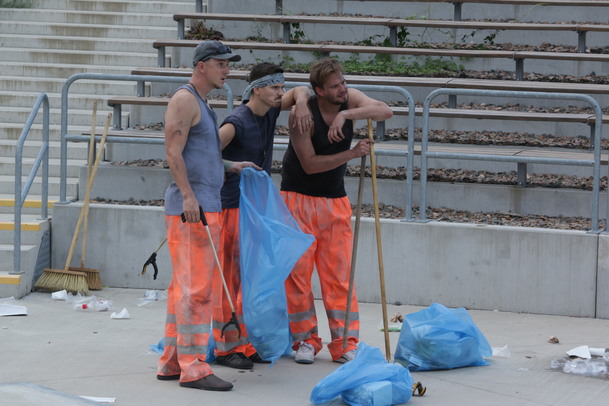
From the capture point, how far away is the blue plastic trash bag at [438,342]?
21.1 ft

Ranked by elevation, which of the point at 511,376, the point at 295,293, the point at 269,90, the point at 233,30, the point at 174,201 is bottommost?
the point at 511,376

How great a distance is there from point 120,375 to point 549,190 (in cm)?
433

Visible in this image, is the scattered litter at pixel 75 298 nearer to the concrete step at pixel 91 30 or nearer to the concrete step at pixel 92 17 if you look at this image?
the concrete step at pixel 91 30

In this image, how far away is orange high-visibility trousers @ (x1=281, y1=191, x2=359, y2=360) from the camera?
662cm

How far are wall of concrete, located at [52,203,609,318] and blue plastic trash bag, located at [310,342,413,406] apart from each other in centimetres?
261

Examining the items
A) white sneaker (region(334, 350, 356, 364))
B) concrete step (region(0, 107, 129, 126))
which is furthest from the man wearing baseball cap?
concrete step (region(0, 107, 129, 126))

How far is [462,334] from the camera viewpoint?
6.51 m

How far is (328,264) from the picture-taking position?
662 centimetres

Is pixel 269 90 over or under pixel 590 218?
over

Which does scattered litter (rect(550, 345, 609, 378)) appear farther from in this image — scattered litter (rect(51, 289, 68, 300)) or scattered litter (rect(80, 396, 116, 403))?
scattered litter (rect(51, 289, 68, 300))

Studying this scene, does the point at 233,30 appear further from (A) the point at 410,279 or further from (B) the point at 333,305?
(B) the point at 333,305

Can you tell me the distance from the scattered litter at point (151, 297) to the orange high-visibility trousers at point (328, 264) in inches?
79.3

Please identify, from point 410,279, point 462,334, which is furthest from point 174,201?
point 410,279

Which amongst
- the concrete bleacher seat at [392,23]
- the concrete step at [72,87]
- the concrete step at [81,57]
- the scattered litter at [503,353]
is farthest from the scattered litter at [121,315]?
the concrete bleacher seat at [392,23]
